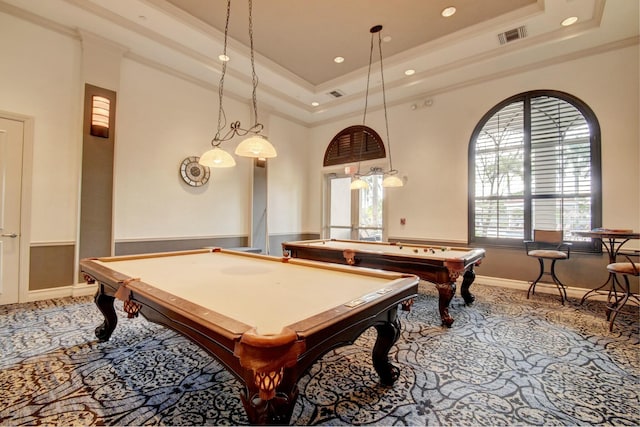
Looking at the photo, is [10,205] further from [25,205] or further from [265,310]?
[265,310]

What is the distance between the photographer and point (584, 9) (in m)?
3.36

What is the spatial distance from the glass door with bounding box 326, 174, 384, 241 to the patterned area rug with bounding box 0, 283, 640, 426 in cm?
336

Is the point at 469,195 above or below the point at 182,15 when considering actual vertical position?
below

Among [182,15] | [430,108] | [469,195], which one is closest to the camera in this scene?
[182,15]

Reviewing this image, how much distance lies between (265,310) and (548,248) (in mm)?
4777

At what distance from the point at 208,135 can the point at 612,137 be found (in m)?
6.27

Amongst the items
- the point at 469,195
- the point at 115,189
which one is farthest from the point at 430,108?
the point at 115,189

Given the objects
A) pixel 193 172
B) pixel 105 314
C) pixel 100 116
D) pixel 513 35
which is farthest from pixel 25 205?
pixel 513 35

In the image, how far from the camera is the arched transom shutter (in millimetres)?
6195

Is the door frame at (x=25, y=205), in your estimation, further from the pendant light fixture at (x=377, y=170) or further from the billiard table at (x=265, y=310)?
the pendant light fixture at (x=377, y=170)

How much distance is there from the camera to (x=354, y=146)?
6.54 m

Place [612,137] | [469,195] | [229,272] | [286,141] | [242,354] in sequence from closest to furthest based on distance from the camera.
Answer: [242,354] < [229,272] < [612,137] < [469,195] < [286,141]

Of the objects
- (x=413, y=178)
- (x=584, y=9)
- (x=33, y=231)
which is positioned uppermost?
(x=584, y=9)

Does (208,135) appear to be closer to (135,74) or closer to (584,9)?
(135,74)
